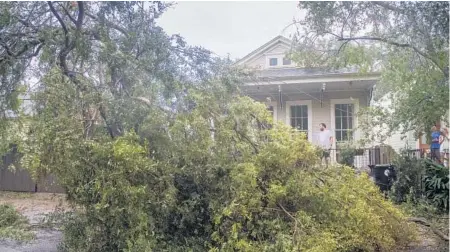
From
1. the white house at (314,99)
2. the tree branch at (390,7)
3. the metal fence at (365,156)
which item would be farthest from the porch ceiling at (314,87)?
the tree branch at (390,7)

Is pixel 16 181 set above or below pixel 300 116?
below

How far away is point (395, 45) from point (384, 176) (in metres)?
3.57

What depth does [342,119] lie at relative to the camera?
11461 millimetres

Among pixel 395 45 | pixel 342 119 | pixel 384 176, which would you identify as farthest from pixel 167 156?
pixel 342 119

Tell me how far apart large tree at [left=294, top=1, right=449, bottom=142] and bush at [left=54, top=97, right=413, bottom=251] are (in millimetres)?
1825

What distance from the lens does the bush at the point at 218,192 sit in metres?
4.03

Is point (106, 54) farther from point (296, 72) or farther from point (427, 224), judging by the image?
point (296, 72)

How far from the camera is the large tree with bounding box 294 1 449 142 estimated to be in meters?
4.76

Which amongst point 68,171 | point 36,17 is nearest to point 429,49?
point 68,171

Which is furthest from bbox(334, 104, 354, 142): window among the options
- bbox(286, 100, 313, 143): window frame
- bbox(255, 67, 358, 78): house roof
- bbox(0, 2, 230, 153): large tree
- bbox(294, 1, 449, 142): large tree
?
bbox(0, 2, 230, 153): large tree

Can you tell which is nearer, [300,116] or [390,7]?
[390,7]

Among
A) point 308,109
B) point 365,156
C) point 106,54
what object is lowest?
point 365,156

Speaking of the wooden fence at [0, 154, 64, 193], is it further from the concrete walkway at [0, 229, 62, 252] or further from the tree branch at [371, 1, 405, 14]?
the tree branch at [371, 1, 405, 14]

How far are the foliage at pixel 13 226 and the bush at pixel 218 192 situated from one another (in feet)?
4.40
